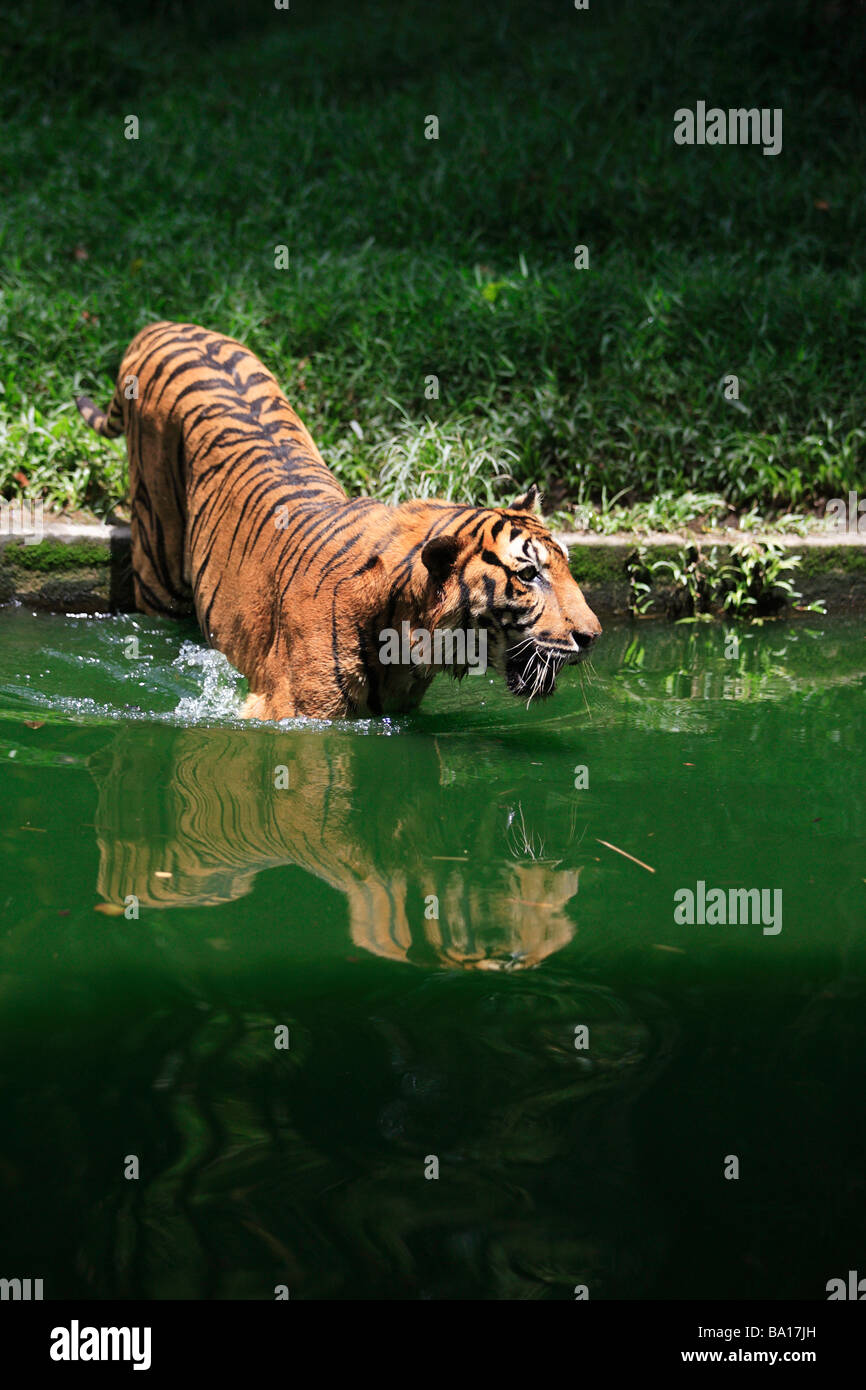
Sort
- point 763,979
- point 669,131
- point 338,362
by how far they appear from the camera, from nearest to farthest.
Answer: point 763,979
point 338,362
point 669,131

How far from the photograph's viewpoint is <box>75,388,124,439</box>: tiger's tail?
592 centimetres

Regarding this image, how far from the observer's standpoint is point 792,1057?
2.70 m

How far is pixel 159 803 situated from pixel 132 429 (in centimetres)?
240

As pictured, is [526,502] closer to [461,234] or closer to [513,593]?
[513,593]

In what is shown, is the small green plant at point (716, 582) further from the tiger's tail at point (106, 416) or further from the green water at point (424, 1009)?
the tiger's tail at point (106, 416)

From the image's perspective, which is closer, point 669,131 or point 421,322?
point 421,322

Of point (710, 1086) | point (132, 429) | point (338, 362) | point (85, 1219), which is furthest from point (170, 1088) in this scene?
point (338, 362)

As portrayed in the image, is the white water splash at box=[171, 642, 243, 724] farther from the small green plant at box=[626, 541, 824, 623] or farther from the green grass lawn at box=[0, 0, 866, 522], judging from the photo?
the small green plant at box=[626, 541, 824, 623]

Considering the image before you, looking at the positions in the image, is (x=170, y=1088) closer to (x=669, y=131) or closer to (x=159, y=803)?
(x=159, y=803)

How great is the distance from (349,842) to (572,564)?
110 inches

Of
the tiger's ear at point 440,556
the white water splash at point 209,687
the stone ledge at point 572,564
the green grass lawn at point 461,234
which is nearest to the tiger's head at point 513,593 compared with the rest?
the tiger's ear at point 440,556

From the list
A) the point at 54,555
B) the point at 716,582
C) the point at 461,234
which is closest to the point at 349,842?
the point at 54,555

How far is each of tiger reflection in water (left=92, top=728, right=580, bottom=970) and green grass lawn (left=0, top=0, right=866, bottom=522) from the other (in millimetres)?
2468
